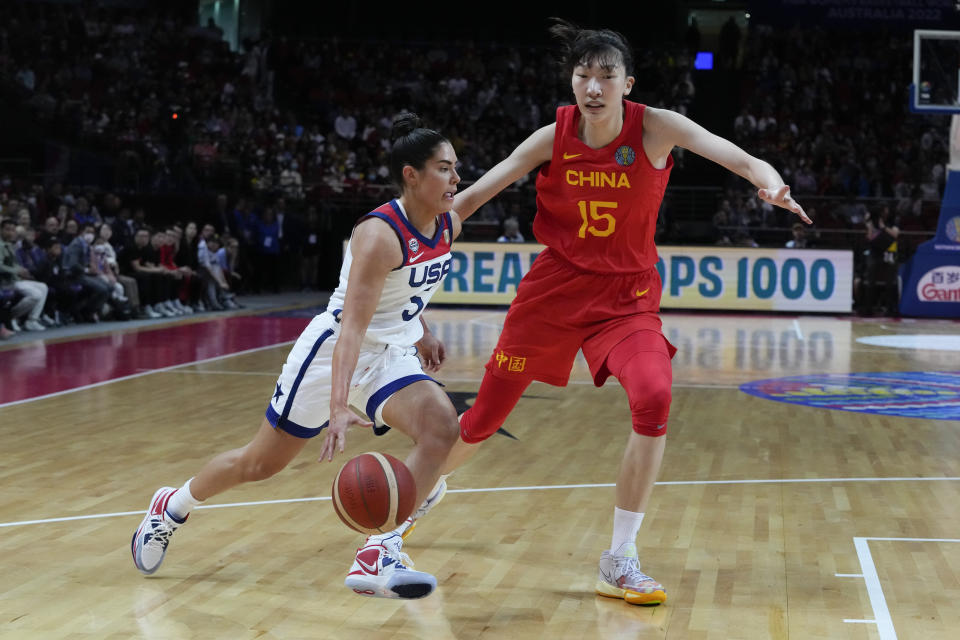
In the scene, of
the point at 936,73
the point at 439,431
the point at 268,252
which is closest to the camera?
the point at 439,431

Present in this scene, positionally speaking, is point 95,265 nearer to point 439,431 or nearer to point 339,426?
point 439,431

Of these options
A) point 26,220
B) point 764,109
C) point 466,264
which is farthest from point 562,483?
point 764,109

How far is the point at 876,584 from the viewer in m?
4.08

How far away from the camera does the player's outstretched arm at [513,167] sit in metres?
4.20

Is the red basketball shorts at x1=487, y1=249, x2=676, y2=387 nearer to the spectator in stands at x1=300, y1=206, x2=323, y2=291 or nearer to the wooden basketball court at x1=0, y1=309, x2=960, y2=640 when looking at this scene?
the wooden basketball court at x1=0, y1=309, x2=960, y2=640

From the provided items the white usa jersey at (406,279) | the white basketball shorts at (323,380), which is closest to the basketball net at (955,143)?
the white usa jersey at (406,279)

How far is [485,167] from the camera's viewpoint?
22203mm

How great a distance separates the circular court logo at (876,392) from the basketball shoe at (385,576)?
221 inches

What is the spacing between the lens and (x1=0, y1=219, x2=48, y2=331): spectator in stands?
11.9m

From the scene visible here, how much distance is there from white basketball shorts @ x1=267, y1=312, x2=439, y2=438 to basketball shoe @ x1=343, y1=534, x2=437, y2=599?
1.55 feet

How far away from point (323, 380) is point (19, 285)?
9.61 meters

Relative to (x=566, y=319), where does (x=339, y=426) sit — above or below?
below

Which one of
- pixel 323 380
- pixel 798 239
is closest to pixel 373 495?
pixel 323 380

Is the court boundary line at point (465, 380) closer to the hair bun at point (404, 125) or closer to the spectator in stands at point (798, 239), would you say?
the hair bun at point (404, 125)
